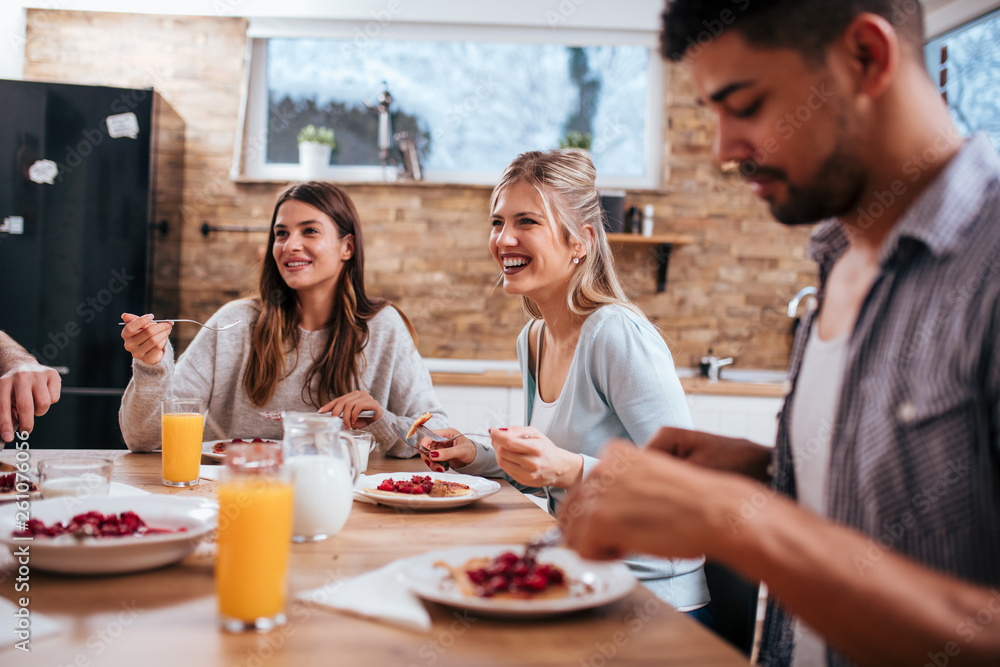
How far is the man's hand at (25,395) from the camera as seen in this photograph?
131 centimetres

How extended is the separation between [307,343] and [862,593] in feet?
6.24

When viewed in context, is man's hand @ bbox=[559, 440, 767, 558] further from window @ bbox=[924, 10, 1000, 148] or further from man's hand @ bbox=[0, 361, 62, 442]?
window @ bbox=[924, 10, 1000, 148]

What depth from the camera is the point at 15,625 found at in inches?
25.6

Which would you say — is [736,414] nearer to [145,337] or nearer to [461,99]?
[461,99]

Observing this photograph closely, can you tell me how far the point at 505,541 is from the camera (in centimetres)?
103

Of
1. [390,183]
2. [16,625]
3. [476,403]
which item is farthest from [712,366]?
[16,625]

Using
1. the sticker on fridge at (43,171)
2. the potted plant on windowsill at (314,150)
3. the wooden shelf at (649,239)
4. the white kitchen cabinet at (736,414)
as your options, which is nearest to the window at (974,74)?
the wooden shelf at (649,239)

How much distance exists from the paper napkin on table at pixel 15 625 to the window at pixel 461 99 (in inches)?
135

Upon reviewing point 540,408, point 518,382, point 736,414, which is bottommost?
point 736,414

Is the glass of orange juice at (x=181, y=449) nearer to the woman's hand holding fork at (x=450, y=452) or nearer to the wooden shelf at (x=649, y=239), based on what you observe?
the woman's hand holding fork at (x=450, y=452)

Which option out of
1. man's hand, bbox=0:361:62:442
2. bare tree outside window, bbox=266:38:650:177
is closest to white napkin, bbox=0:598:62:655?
man's hand, bbox=0:361:62:442

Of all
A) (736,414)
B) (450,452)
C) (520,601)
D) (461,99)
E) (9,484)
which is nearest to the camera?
(520,601)

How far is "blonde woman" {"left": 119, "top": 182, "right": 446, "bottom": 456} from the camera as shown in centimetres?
212

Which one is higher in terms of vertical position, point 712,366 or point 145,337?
point 145,337
